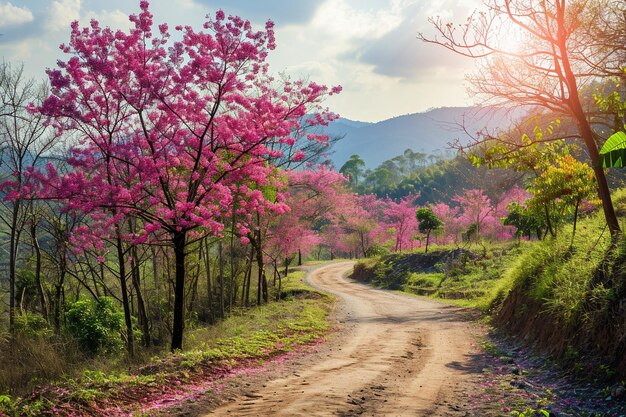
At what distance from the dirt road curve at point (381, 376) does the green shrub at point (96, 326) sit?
7644 millimetres

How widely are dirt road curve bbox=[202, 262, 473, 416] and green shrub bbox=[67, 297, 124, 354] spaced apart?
764 centimetres

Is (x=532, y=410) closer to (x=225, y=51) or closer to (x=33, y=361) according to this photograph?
(x=225, y=51)

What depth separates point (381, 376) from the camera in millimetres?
8992

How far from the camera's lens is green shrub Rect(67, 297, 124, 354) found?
1521 centimetres

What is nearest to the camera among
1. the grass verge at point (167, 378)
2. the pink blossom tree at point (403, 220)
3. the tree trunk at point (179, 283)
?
the grass verge at point (167, 378)

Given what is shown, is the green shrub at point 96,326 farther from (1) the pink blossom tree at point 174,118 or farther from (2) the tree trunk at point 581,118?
(2) the tree trunk at point 581,118

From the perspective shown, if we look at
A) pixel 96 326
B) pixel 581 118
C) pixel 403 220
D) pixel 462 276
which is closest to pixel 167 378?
pixel 96 326

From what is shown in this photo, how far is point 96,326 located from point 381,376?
10.5m

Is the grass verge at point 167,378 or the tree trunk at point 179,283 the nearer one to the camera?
the grass verge at point 167,378

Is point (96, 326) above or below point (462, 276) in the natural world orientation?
above

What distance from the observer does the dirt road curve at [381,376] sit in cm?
705

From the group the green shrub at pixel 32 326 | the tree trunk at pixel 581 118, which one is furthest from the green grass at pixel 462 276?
the green shrub at pixel 32 326

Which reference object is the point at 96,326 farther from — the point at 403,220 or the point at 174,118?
the point at 403,220

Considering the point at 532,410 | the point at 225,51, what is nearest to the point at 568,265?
the point at 532,410
